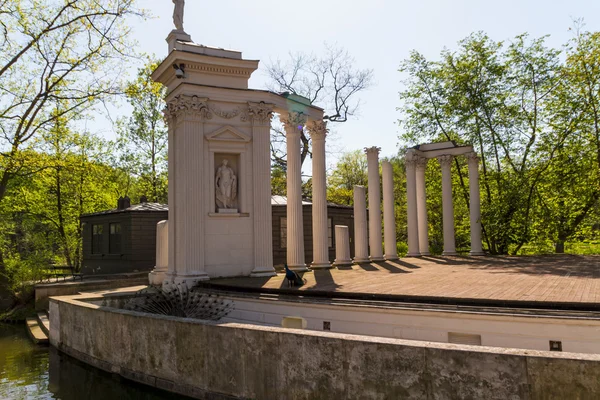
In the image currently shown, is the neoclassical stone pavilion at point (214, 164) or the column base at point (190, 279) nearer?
the column base at point (190, 279)

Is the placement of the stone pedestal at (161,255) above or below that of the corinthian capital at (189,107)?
below

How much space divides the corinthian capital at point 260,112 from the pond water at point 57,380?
7706 mm

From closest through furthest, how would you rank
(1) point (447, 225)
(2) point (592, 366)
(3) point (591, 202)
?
(2) point (592, 366)
(3) point (591, 202)
(1) point (447, 225)

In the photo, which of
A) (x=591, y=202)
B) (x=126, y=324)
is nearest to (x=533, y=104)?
(x=591, y=202)

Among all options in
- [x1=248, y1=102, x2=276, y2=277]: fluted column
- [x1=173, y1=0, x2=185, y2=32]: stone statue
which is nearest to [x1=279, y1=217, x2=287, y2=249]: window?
[x1=248, y1=102, x2=276, y2=277]: fluted column

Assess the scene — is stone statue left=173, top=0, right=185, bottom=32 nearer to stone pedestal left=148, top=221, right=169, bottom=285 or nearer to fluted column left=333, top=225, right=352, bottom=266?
stone pedestal left=148, top=221, right=169, bottom=285

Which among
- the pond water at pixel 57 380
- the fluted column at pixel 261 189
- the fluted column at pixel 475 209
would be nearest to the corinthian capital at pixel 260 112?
the fluted column at pixel 261 189

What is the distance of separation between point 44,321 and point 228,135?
→ 8.54 metres

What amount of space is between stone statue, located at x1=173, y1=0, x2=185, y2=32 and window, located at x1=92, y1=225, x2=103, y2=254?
14.1m

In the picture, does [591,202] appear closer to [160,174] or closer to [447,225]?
[447,225]

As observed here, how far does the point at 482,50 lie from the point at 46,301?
929 inches

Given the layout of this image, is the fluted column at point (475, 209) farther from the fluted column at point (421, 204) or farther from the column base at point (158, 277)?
the column base at point (158, 277)

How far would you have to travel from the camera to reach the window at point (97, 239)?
967 inches

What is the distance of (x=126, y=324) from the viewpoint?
27.7 ft
